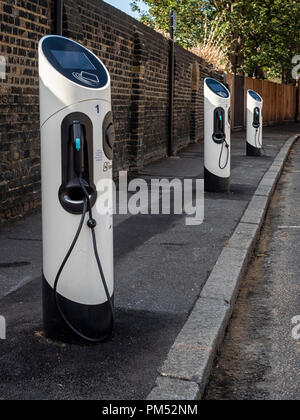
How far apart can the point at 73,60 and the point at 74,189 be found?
745mm

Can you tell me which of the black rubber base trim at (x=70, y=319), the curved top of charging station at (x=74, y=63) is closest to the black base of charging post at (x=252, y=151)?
the curved top of charging station at (x=74, y=63)

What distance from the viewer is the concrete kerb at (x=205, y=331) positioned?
3.40 m

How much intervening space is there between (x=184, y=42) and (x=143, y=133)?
68.3ft

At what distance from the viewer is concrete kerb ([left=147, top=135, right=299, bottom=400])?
3.40 meters

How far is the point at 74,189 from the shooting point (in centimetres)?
374

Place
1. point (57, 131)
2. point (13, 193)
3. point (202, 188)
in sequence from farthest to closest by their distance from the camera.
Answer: point (202, 188) < point (13, 193) < point (57, 131)

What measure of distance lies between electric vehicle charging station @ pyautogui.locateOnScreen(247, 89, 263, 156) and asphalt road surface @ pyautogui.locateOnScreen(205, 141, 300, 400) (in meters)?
8.70

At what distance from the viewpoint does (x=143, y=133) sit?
44.2ft

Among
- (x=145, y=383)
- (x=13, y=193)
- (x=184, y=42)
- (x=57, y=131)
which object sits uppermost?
(x=184, y=42)

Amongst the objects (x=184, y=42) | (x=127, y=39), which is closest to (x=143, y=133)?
(x=127, y=39)

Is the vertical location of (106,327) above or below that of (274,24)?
below

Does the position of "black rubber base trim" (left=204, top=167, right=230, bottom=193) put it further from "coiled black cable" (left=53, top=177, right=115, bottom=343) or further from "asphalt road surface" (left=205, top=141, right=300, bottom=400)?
"coiled black cable" (left=53, top=177, right=115, bottom=343)

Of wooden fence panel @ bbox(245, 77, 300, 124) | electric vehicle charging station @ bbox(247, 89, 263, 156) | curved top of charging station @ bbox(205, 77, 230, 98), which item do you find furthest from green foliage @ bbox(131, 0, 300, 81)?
curved top of charging station @ bbox(205, 77, 230, 98)

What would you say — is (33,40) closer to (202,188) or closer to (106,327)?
(202,188)
